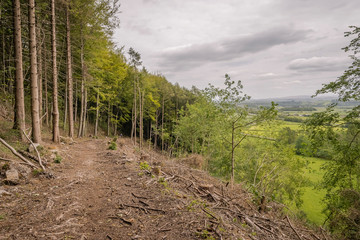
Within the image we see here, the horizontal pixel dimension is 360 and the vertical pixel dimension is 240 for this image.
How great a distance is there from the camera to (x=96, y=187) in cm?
507

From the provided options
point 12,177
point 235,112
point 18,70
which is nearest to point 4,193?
point 12,177

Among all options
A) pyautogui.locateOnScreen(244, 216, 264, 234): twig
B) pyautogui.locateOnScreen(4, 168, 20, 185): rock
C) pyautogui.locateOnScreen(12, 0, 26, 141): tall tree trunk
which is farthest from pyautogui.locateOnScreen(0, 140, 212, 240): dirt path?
pyautogui.locateOnScreen(12, 0, 26, 141): tall tree trunk

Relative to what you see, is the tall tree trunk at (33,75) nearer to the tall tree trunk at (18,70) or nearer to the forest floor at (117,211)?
the tall tree trunk at (18,70)

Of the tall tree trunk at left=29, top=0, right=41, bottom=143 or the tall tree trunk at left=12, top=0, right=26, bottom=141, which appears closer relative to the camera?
the tall tree trunk at left=12, top=0, right=26, bottom=141

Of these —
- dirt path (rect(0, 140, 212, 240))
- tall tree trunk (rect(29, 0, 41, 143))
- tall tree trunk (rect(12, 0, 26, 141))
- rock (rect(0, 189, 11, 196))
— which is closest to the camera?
dirt path (rect(0, 140, 212, 240))

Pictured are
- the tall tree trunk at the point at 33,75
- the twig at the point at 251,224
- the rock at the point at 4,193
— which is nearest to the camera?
the rock at the point at 4,193

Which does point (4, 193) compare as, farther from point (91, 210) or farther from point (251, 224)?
point (251, 224)

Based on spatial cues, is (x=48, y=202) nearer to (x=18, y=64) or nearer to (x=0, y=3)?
(x=18, y=64)

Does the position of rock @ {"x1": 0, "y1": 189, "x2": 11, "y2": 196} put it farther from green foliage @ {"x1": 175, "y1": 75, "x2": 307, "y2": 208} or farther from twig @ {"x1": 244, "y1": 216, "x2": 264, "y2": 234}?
green foliage @ {"x1": 175, "y1": 75, "x2": 307, "y2": 208}

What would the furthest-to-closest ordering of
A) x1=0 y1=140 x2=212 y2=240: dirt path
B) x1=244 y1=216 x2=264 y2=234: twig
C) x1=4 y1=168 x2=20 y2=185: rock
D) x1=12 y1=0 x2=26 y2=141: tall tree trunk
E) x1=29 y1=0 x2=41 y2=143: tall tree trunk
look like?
x1=29 y1=0 x2=41 y2=143: tall tree trunk, x1=12 y1=0 x2=26 y2=141: tall tree trunk, x1=4 y1=168 x2=20 y2=185: rock, x1=244 y1=216 x2=264 y2=234: twig, x1=0 y1=140 x2=212 y2=240: dirt path

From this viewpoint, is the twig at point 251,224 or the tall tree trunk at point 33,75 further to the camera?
the tall tree trunk at point 33,75

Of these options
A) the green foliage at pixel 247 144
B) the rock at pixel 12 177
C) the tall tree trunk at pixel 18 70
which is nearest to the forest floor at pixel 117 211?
the rock at pixel 12 177

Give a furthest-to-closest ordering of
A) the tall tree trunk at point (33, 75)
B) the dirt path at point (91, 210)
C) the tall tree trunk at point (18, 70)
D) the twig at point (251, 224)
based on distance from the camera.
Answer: the tall tree trunk at point (33, 75), the tall tree trunk at point (18, 70), the twig at point (251, 224), the dirt path at point (91, 210)

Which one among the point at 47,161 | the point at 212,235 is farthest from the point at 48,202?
the point at 212,235
